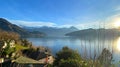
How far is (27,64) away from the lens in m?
14.8

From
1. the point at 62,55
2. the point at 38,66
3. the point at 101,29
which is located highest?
the point at 101,29

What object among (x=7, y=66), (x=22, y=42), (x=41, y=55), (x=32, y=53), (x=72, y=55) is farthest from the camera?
(x=22, y=42)

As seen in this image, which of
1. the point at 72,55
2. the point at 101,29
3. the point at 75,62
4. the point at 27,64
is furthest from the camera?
the point at 27,64

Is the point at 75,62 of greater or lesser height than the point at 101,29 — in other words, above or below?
below

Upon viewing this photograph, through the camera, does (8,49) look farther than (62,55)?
Yes

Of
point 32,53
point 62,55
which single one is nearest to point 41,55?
point 32,53

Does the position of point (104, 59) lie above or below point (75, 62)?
above

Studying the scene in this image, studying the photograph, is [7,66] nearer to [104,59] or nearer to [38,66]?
[38,66]

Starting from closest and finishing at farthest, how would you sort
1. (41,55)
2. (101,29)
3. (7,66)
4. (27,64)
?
(101,29) < (27,64) < (7,66) < (41,55)

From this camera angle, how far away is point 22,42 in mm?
26422

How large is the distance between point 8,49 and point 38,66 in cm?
262

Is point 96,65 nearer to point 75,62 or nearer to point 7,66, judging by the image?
point 75,62

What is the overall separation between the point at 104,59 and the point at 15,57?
14128mm

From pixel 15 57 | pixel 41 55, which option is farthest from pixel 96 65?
pixel 41 55
